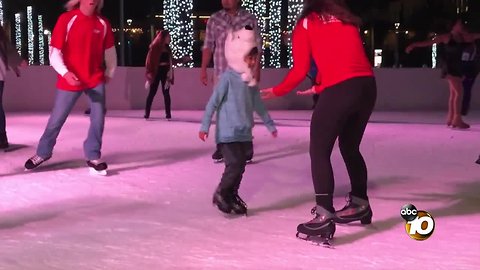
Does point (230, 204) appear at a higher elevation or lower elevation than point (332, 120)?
lower

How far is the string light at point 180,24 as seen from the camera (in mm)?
16906

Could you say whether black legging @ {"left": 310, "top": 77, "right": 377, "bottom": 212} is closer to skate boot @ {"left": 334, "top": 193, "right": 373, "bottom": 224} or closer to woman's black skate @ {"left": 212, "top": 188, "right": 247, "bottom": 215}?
skate boot @ {"left": 334, "top": 193, "right": 373, "bottom": 224}

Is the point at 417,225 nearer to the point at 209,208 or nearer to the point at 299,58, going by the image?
the point at 299,58

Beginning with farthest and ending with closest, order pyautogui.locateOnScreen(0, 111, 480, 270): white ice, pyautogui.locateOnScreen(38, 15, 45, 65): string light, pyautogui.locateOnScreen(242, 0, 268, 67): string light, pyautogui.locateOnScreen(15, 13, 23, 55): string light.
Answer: pyautogui.locateOnScreen(242, 0, 268, 67): string light < pyautogui.locateOnScreen(15, 13, 23, 55): string light < pyautogui.locateOnScreen(38, 15, 45, 65): string light < pyautogui.locateOnScreen(0, 111, 480, 270): white ice

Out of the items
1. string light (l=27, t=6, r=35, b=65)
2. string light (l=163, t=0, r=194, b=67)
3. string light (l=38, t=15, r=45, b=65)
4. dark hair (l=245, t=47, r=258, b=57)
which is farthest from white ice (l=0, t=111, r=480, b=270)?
string light (l=163, t=0, r=194, b=67)

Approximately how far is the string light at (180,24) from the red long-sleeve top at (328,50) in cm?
1213

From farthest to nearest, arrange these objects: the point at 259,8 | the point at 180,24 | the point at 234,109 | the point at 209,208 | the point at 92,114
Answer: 1. the point at 180,24
2. the point at 259,8
3. the point at 92,114
4. the point at 209,208
5. the point at 234,109

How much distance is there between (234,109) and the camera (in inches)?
181

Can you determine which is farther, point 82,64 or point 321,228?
point 82,64

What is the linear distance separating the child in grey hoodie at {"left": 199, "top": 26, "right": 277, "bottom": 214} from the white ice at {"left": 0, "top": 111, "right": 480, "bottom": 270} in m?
0.28

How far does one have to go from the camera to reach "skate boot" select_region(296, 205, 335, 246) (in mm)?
3982

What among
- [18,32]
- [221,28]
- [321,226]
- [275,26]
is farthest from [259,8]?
[321,226]

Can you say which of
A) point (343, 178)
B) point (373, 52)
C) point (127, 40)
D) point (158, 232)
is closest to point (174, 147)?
point (343, 178)

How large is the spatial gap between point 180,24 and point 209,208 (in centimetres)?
1303
